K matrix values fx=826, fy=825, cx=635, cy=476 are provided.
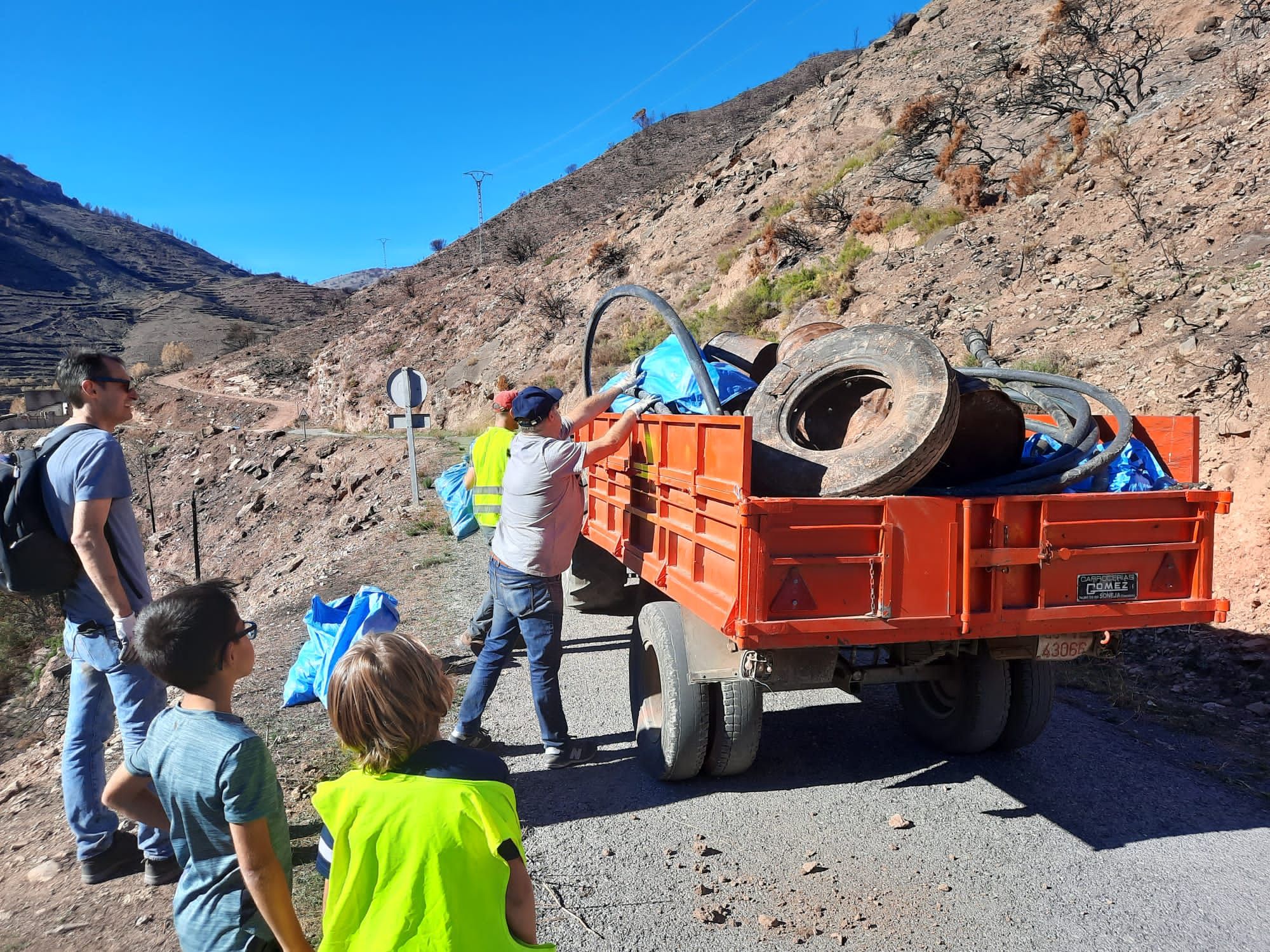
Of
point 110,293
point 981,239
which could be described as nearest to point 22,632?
point 981,239

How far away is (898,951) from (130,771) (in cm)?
269

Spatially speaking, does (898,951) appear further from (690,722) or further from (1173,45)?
(1173,45)

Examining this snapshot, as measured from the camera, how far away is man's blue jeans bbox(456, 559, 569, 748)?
4383 millimetres

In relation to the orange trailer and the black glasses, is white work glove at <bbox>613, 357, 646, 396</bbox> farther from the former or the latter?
the black glasses

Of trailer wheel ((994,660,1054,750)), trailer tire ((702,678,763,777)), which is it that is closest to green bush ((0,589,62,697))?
trailer tire ((702,678,763,777))

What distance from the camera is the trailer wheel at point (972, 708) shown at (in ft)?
14.9

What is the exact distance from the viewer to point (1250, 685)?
577 cm

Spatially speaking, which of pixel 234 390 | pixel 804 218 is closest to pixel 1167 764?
pixel 804 218

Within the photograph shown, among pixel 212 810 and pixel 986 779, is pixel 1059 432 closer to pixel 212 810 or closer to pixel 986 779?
pixel 986 779

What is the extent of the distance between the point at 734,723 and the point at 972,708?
1.44m

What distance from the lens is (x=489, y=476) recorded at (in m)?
6.00

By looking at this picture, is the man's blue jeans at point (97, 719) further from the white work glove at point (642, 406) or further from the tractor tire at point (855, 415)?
the tractor tire at point (855, 415)

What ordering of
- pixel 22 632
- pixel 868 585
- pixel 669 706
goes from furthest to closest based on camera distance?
pixel 22 632, pixel 669 706, pixel 868 585

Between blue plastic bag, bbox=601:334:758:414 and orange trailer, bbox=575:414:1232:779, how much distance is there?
995 mm
